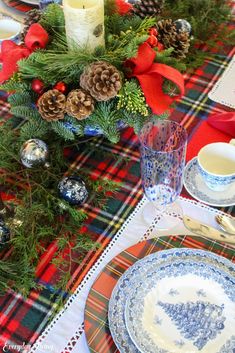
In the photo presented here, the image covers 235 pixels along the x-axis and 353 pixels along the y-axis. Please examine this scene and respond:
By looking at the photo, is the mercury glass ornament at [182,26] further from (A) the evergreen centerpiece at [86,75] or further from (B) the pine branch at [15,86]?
(B) the pine branch at [15,86]

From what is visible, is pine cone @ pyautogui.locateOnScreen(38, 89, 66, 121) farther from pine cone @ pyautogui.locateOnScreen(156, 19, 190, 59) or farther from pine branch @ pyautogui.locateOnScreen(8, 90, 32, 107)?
pine cone @ pyautogui.locateOnScreen(156, 19, 190, 59)

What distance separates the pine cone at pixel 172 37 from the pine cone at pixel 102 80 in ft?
0.84

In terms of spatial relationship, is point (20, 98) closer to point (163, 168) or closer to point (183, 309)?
point (163, 168)

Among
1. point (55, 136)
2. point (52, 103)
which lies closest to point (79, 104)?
point (52, 103)

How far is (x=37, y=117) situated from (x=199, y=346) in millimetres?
461

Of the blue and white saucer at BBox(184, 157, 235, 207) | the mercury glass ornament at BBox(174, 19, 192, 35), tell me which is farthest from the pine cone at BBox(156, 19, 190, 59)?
the blue and white saucer at BBox(184, 157, 235, 207)

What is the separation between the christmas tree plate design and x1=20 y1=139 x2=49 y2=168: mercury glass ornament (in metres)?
0.28

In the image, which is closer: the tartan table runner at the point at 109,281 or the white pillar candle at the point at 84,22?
the tartan table runner at the point at 109,281

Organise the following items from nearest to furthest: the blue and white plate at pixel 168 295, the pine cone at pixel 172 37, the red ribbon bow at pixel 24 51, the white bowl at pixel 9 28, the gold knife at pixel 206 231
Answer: the blue and white plate at pixel 168 295, the gold knife at pixel 206 231, the red ribbon bow at pixel 24 51, the pine cone at pixel 172 37, the white bowl at pixel 9 28

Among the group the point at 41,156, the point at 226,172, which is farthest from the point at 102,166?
the point at 226,172

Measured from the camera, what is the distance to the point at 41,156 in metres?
0.75

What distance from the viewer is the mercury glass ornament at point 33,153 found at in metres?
0.74

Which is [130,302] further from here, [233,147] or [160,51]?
[160,51]

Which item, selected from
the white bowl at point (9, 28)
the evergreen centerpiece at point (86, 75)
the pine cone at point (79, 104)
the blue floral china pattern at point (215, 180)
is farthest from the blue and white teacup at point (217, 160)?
the white bowl at point (9, 28)
